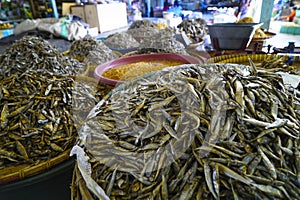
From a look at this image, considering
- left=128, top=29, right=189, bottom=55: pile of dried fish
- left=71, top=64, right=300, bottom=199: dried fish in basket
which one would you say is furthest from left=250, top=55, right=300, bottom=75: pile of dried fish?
left=128, top=29, right=189, bottom=55: pile of dried fish

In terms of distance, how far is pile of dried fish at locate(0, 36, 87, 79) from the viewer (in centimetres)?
156

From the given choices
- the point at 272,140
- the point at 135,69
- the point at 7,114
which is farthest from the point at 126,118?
the point at 135,69

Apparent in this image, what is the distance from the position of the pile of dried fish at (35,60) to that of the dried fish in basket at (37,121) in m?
0.38

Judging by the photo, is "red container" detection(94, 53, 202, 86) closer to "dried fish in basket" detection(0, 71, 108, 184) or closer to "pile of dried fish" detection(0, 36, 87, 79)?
"pile of dried fish" detection(0, 36, 87, 79)

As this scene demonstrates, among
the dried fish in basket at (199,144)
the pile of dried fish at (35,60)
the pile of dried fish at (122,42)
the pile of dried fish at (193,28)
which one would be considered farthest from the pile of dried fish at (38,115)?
the pile of dried fish at (193,28)

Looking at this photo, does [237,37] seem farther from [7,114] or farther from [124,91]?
[7,114]

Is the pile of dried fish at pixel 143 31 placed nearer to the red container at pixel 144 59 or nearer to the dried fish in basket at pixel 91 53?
Answer: the dried fish in basket at pixel 91 53

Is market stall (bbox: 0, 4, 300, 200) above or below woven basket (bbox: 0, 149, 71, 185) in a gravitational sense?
above

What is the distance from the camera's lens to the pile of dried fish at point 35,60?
1557mm

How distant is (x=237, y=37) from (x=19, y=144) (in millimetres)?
1376

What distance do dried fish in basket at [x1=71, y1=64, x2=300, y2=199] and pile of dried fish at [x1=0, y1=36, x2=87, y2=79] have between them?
955 millimetres

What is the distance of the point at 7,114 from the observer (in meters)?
0.99

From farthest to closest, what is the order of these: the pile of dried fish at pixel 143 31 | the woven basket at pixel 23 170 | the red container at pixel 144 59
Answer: the pile of dried fish at pixel 143 31 < the red container at pixel 144 59 < the woven basket at pixel 23 170

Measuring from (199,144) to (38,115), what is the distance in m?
0.73
